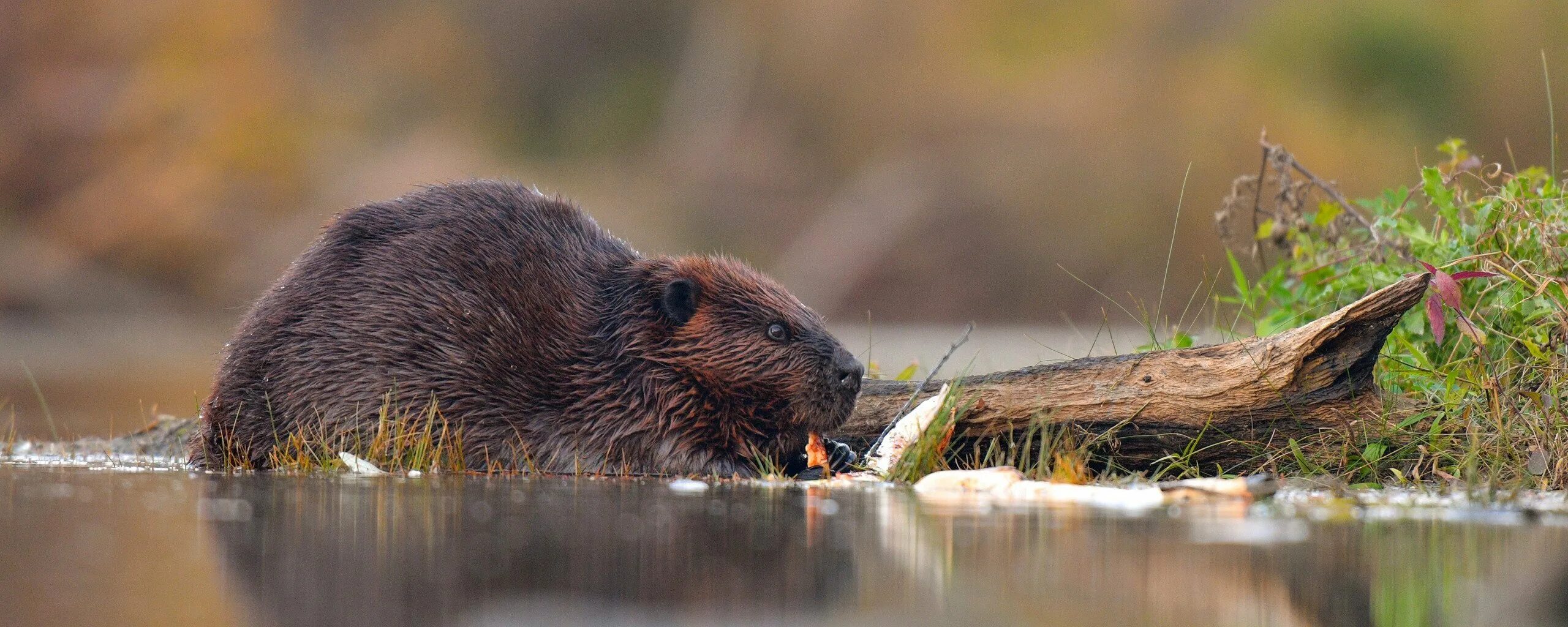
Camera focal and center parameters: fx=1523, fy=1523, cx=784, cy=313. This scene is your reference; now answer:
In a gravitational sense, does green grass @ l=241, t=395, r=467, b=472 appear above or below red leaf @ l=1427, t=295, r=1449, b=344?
below

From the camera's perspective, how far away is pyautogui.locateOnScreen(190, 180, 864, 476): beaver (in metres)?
5.25

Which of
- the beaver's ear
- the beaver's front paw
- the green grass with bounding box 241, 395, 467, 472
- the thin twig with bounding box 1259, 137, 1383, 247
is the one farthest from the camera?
the thin twig with bounding box 1259, 137, 1383, 247

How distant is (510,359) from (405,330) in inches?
14.6

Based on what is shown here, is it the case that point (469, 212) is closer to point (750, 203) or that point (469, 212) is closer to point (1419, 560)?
point (1419, 560)

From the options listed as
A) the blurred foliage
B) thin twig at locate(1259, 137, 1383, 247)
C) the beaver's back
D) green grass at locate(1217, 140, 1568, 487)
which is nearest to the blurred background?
the blurred foliage

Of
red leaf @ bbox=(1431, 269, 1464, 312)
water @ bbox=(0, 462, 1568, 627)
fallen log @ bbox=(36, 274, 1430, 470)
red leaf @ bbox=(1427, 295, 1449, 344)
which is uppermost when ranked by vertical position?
red leaf @ bbox=(1431, 269, 1464, 312)

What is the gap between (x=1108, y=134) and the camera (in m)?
21.0

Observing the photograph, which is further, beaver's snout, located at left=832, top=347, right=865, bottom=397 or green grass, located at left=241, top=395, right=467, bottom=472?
beaver's snout, located at left=832, top=347, right=865, bottom=397

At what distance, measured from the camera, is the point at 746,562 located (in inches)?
114

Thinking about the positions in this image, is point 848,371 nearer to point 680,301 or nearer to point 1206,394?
point 680,301

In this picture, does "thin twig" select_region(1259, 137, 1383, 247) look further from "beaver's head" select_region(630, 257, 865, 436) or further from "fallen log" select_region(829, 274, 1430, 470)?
"beaver's head" select_region(630, 257, 865, 436)

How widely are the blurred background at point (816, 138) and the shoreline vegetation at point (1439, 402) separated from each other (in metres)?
12.0

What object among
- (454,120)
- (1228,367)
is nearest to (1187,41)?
(454,120)

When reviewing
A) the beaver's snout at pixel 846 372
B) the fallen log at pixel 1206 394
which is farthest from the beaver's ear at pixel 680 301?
the fallen log at pixel 1206 394
